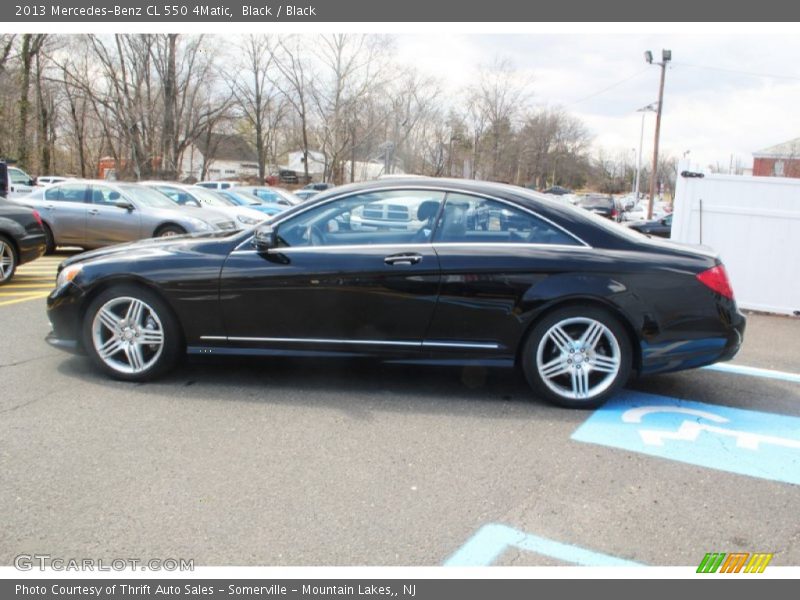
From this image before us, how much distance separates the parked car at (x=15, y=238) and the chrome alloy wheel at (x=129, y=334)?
491 centimetres

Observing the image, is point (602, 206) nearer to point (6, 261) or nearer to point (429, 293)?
point (6, 261)

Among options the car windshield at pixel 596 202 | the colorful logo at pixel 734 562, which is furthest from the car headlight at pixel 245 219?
the car windshield at pixel 596 202

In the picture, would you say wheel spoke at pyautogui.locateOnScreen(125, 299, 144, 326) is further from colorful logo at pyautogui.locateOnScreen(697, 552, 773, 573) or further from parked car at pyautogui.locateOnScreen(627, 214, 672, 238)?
parked car at pyautogui.locateOnScreen(627, 214, 672, 238)

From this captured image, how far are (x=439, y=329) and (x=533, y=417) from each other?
2.81ft

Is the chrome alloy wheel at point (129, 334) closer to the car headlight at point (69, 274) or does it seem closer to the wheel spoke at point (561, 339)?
the car headlight at point (69, 274)

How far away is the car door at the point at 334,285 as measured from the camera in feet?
13.8

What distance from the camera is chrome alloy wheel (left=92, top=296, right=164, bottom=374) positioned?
4.47 metres

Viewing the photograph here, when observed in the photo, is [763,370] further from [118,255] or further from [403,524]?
[118,255]

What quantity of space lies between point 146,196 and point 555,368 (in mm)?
10371

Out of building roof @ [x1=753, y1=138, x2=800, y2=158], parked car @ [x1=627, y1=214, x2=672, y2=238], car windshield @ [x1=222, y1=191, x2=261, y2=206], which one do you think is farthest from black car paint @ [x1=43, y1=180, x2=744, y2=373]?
building roof @ [x1=753, y1=138, x2=800, y2=158]

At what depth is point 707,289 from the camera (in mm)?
4133

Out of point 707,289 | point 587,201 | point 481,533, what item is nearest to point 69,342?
point 481,533

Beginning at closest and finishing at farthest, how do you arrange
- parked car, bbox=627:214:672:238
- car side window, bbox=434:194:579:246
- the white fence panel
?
car side window, bbox=434:194:579:246 → the white fence panel → parked car, bbox=627:214:672:238

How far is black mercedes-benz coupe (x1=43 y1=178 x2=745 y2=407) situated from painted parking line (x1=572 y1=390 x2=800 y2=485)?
0.28m
